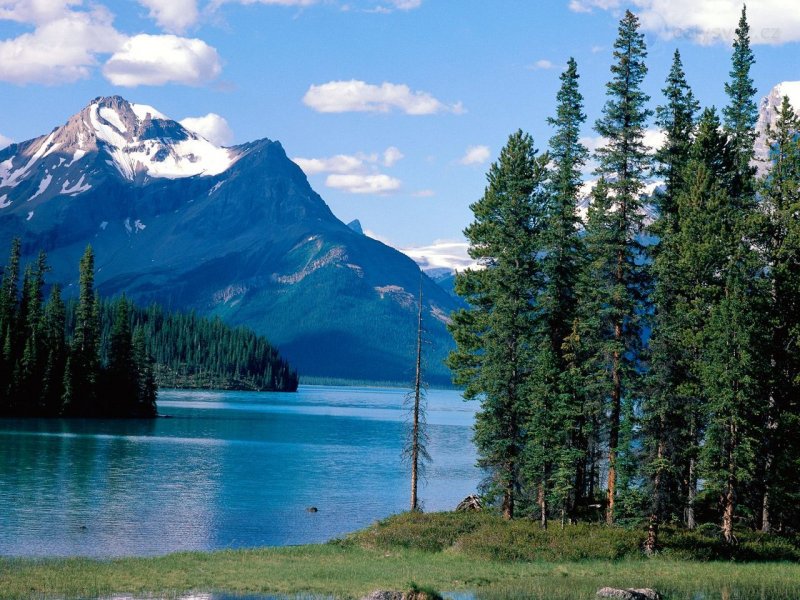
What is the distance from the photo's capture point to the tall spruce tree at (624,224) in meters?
51.3

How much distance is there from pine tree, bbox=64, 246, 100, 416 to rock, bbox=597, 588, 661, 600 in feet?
421

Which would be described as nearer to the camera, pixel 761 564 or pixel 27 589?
pixel 27 589

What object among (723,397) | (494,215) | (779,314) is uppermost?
(494,215)

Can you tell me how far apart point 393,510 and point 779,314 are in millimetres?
34934

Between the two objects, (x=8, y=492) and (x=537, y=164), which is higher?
(x=537, y=164)

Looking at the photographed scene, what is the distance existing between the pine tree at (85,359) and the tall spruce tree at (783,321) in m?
123

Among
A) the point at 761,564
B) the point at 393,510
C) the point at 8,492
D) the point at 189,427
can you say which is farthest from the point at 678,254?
the point at 189,427

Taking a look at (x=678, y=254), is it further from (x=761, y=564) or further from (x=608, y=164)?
(x=761, y=564)

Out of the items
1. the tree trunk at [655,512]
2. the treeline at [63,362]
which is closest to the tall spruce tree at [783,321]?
the tree trunk at [655,512]

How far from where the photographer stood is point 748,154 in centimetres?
5894

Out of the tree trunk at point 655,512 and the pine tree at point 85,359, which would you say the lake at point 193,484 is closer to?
the pine tree at point 85,359

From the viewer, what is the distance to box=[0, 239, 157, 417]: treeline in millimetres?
150500

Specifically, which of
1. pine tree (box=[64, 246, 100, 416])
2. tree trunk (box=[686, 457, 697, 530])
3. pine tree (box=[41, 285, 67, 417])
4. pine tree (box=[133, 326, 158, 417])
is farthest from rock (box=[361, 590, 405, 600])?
pine tree (box=[133, 326, 158, 417])

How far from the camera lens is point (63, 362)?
506ft
